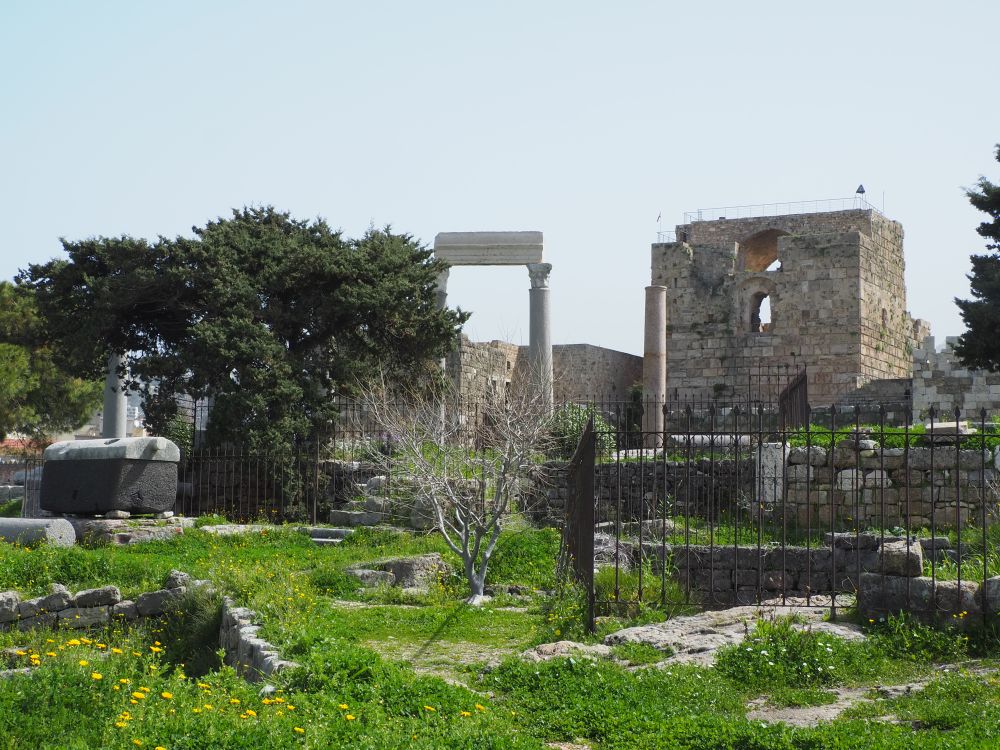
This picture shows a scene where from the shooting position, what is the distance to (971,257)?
2209 centimetres

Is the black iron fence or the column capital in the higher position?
the column capital

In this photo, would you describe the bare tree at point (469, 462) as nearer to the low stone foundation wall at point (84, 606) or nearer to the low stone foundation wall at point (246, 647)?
the low stone foundation wall at point (246, 647)

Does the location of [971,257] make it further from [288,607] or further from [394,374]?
[288,607]

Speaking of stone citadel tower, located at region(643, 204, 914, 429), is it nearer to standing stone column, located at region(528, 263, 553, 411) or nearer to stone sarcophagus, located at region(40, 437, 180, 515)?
standing stone column, located at region(528, 263, 553, 411)

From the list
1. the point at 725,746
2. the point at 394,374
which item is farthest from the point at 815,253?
the point at 725,746

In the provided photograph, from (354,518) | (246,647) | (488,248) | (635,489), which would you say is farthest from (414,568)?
(488,248)

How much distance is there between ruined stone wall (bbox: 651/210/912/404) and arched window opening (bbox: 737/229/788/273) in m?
1.16

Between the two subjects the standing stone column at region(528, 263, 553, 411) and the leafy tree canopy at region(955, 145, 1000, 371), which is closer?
the leafy tree canopy at region(955, 145, 1000, 371)

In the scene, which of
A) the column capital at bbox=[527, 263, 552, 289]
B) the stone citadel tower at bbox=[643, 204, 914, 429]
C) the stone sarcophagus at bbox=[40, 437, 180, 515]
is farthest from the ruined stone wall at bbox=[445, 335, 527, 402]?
the stone sarcophagus at bbox=[40, 437, 180, 515]

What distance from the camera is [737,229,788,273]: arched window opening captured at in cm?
3531

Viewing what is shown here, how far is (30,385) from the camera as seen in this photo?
103 feet

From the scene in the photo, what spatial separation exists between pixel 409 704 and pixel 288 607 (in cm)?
342

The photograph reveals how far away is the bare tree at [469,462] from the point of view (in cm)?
1302

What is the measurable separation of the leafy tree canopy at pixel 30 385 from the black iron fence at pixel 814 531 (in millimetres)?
19586
